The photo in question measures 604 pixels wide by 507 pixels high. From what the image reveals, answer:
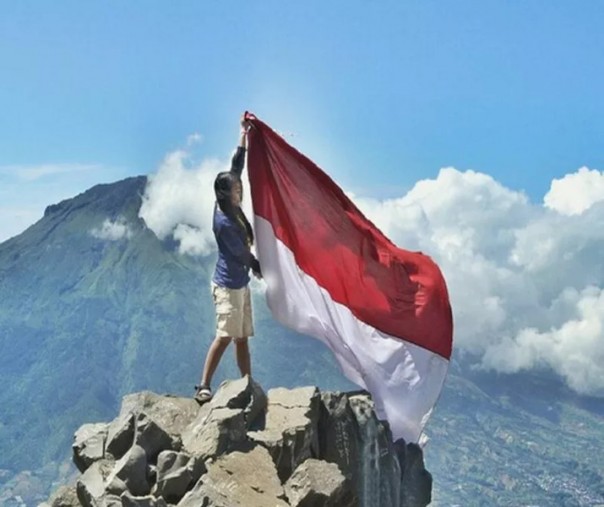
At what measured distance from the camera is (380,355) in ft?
64.2

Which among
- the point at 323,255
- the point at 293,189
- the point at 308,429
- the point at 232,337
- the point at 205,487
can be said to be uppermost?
→ the point at 293,189

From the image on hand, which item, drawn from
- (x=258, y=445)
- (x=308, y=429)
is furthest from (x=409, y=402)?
(x=258, y=445)

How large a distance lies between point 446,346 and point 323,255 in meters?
3.22

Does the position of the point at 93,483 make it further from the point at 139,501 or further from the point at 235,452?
the point at 235,452

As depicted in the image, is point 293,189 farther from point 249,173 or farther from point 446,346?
point 446,346

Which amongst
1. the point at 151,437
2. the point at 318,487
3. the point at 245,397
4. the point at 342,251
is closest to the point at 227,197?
the point at 342,251

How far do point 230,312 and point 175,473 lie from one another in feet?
13.0

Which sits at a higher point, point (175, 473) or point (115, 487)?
point (175, 473)

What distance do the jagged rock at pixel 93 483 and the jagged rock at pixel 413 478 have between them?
25.9 ft

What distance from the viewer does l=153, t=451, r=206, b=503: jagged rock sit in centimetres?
1545

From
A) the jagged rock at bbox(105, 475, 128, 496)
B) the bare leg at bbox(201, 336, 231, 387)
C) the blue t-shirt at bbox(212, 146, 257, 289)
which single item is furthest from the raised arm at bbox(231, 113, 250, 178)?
the jagged rock at bbox(105, 475, 128, 496)

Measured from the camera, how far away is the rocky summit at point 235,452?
51.1ft

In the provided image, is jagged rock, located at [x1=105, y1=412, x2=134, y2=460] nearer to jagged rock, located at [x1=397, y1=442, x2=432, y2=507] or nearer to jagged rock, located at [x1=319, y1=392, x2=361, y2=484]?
jagged rock, located at [x1=319, y1=392, x2=361, y2=484]

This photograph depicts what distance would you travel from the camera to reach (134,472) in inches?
618
